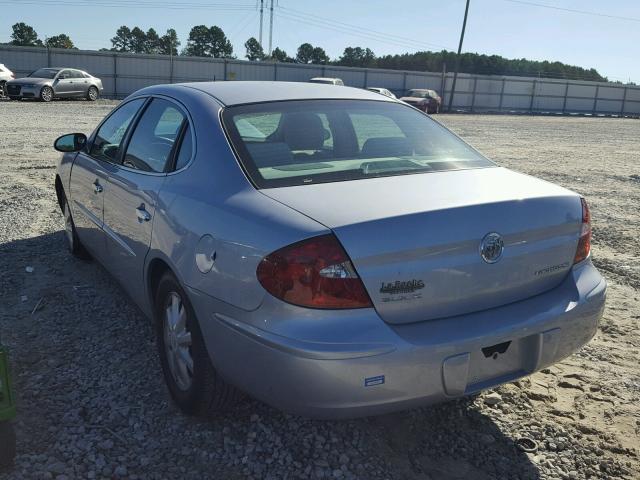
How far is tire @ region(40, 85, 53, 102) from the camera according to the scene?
26.8 m

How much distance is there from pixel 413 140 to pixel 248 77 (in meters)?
37.8

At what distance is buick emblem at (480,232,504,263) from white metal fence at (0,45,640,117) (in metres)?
35.5

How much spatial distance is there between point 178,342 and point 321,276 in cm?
109

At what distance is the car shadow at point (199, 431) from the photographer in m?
2.73

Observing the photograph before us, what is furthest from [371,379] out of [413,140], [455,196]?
[413,140]

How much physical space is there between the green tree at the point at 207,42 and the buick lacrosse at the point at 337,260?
105 meters

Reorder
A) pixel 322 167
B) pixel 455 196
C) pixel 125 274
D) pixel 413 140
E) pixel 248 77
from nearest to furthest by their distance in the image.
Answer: pixel 455 196
pixel 322 167
pixel 413 140
pixel 125 274
pixel 248 77

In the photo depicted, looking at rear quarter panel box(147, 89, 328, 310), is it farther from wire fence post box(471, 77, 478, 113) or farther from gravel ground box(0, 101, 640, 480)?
wire fence post box(471, 77, 478, 113)

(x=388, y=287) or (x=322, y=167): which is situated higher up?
(x=322, y=167)

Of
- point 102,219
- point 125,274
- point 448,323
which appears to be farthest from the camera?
point 102,219

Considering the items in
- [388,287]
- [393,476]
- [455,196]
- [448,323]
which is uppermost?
[455,196]

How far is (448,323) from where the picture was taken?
2477 millimetres

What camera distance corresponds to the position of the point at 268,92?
3.62m

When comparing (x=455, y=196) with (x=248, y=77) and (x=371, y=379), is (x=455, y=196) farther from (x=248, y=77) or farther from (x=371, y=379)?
(x=248, y=77)
